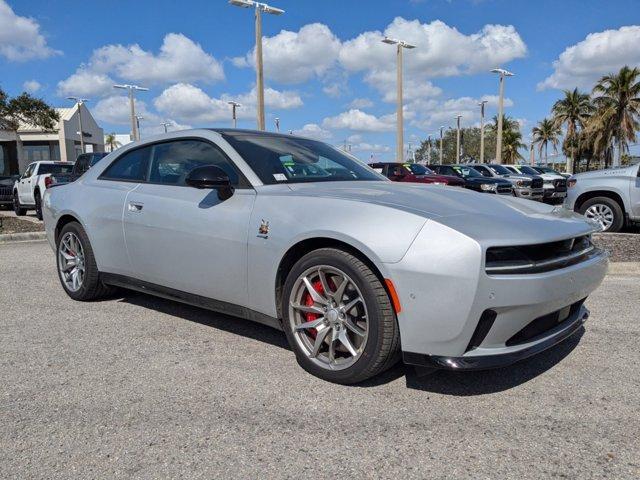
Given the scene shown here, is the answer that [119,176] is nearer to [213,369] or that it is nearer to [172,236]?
[172,236]

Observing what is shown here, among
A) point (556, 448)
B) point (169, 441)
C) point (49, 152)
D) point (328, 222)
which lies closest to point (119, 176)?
point (328, 222)

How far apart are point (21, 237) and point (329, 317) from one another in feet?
29.5

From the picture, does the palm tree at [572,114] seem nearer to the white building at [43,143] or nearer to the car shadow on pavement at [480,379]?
the white building at [43,143]

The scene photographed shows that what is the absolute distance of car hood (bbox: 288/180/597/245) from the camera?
2.76 metres

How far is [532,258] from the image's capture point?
280cm

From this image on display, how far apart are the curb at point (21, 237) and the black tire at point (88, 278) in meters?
5.71

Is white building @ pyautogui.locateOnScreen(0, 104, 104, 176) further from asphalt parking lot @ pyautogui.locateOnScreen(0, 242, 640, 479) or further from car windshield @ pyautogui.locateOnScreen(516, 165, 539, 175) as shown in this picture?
asphalt parking lot @ pyautogui.locateOnScreen(0, 242, 640, 479)

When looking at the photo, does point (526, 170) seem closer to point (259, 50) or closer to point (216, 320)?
point (259, 50)

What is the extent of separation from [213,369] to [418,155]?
104 metres

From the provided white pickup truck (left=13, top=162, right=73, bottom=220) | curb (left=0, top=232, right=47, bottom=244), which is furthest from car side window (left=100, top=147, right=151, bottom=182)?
white pickup truck (left=13, top=162, right=73, bottom=220)

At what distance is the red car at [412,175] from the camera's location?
54.8 ft

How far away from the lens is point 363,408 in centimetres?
285

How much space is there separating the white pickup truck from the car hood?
1235 centimetres

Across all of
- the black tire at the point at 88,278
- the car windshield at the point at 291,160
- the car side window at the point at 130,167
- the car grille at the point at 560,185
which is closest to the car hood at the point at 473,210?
the car windshield at the point at 291,160
